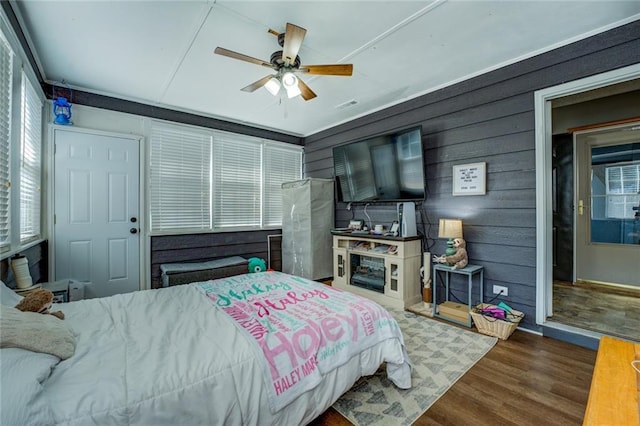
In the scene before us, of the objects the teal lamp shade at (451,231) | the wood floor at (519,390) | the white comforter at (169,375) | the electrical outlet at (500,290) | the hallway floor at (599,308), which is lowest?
the wood floor at (519,390)

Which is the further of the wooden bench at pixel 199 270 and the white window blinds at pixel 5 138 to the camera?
the wooden bench at pixel 199 270

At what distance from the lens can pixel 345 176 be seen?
442 centimetres

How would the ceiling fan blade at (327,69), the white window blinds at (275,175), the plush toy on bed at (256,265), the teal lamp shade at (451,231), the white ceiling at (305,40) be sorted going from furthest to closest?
1. the white window blinds at (275,175)
2. the plush toy on bed at (256,265)
3. the teal lamp shade at (451,231)
4. the ceiling fan blade at (327,69)
5. the white ceiling at (305,40)

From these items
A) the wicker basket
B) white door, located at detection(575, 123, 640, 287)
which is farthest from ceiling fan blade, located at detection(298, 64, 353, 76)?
white door, located at detection(575, 123, 640, 287)

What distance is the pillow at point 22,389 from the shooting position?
0.82 meters

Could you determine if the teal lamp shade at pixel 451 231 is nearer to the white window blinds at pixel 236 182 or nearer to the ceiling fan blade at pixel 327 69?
the ceiling fan blade at pixel 327 69

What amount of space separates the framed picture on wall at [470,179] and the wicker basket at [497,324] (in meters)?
1.22

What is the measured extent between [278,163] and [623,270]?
5.46 metres

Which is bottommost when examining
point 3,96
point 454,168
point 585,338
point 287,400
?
point 585,338

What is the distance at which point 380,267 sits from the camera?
3764 mm

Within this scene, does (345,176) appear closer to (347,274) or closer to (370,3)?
(347,274)

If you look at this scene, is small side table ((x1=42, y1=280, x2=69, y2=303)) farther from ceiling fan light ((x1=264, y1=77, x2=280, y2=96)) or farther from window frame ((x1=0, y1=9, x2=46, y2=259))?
ceiling fan light ((x1=264, y1=77, x2=280, y2=96))

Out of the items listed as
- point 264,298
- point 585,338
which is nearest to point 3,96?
point 264,298

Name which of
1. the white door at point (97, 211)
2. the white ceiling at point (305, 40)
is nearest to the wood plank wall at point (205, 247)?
the white door at point (97, 211)
